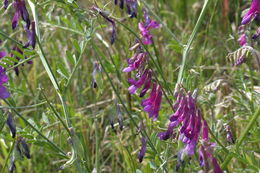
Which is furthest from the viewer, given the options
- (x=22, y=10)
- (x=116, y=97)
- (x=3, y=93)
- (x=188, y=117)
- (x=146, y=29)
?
(x=146, y=29)

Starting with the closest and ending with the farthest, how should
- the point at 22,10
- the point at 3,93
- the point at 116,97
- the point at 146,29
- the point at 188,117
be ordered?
the point at 188,117, the point at 3,93, the point at 22,10, the point at 116,97, the point at 146,29

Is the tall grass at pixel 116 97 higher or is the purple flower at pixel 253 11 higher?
the purple flower at pixel 253 11

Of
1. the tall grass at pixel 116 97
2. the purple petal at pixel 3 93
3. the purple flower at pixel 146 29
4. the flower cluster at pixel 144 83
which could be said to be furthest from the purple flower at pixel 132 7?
the purple petal at pixel 3 93

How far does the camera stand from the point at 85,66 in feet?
11.1

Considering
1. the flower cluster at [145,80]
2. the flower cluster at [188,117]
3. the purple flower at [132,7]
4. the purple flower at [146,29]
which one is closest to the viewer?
the flower cluster at [188,117]

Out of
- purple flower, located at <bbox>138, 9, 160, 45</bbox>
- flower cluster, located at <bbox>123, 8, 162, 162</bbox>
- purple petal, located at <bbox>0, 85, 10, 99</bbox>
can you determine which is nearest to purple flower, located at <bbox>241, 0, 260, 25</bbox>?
flower cluster, located at <bbox>123, 8, 162, 162</bbox>

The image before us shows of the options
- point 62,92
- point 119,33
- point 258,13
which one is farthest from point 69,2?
point 119,33

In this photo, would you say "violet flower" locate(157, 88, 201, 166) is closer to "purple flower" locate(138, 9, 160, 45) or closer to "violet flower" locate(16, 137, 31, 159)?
"violet flower" locate(16, 137, 31, 159)

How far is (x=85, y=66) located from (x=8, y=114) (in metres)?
1.67

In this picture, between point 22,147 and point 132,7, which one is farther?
point 132,7

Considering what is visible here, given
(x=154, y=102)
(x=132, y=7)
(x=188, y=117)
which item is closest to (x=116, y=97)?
(x=154, y=102)

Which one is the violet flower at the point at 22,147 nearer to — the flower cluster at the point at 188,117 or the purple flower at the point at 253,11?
the flower cluster at the point at 188,117

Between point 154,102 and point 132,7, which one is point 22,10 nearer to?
point 132,7

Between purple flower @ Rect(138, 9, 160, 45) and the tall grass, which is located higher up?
purple flower @ Rect(138, 9, 160, 45)
